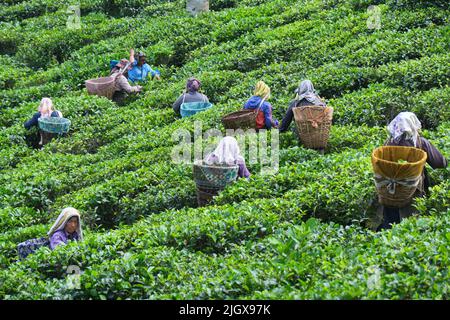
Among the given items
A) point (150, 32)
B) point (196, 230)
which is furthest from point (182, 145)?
point (150, 32)

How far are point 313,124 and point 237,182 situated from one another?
1.80m

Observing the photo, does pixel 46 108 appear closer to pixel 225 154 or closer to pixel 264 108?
pixel 264 108

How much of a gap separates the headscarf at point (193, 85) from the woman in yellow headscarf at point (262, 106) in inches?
110

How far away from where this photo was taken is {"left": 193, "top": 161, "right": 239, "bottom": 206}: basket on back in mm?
11602

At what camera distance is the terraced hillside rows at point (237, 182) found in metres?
8.95

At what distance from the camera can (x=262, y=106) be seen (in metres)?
14.0

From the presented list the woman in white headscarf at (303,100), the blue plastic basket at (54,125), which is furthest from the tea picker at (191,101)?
the woman in white headscarf at (303,100)

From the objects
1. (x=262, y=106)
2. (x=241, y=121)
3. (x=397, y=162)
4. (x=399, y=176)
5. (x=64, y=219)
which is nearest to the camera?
(x=399, y=176)

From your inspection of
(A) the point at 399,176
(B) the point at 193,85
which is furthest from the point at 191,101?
(A) the point at 399,176

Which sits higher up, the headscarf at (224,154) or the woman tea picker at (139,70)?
the headscarf at (224,154)

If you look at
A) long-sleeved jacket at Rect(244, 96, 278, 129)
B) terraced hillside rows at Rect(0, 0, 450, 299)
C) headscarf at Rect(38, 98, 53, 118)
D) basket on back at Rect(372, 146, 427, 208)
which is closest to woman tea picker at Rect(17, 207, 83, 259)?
terraced hillside rows at Rect(0, 0, 450, 299)

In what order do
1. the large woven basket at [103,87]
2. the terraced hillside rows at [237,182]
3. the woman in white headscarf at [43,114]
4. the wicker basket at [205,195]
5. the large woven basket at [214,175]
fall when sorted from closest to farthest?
the terraced hillside rows at [237,182]
the large woven basket at [214,175]
the wicker basket at [205,195]
the woman in white headscarf at [43,114]
the large woven basket at [103,87]

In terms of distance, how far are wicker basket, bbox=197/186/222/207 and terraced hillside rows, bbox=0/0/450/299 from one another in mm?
236

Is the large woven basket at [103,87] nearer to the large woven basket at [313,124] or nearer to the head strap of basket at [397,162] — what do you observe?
the large woven basket at [313,124]
